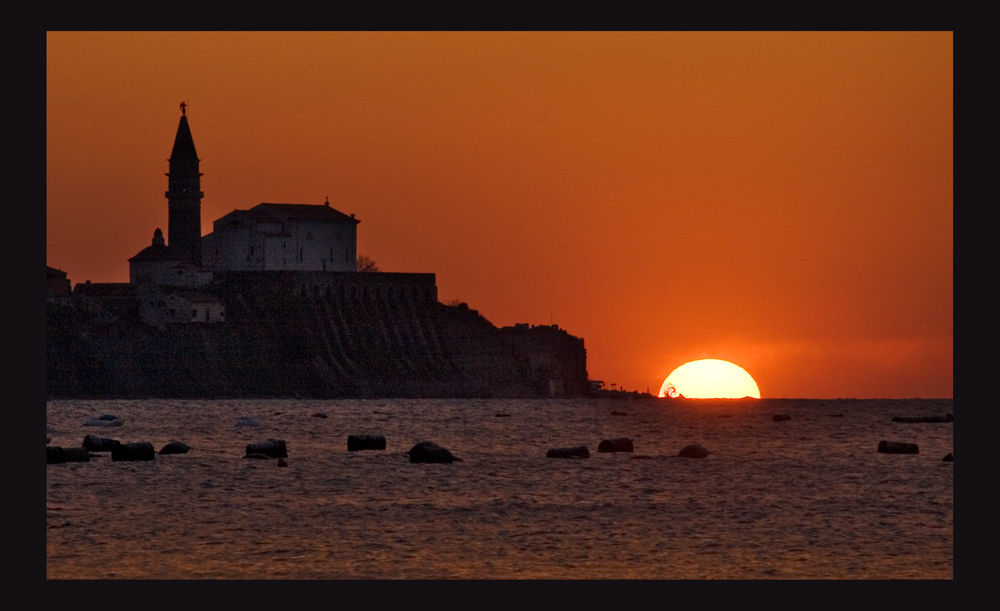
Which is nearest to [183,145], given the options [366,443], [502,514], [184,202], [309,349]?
[184,202]

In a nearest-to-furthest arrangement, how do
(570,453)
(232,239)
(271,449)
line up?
(271,449) < (570,453) < (232,239)

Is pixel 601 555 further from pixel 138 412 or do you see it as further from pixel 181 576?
pixel 138 412

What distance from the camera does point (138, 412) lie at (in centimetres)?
10112

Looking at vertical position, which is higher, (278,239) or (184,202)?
(184,202)

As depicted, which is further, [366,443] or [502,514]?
[366,443]

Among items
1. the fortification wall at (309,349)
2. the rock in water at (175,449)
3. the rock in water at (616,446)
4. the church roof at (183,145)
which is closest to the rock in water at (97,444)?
the rock in water at (175,449)

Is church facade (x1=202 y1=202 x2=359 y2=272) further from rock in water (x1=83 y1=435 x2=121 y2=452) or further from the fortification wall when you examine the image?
rock in water (x1=83 y1=435 x2=121 y2=452)

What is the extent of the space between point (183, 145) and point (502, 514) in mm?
116493

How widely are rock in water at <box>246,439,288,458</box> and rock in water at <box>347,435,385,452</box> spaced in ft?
16.0

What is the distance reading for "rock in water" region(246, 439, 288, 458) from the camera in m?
49.8

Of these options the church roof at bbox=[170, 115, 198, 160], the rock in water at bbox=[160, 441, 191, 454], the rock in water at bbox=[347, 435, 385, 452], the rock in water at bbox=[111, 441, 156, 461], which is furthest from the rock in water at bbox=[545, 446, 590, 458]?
the church roof at bbox=[170, 115, 198, 160]

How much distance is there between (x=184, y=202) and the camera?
143 meters

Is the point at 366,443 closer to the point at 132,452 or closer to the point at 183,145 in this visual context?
the point at 132,452

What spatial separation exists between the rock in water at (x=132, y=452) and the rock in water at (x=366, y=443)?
9762 millimetres
